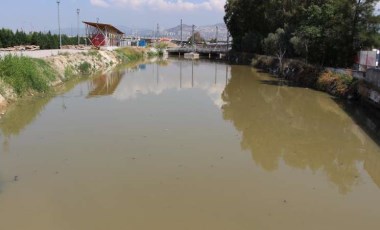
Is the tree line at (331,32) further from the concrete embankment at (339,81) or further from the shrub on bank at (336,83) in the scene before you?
the shrub on bank at (336,83)

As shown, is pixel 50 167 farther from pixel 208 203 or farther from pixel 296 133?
pixel 296 133

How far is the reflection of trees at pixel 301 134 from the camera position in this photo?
12.5 m

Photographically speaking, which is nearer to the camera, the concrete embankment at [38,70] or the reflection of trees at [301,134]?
the reflection of trees at [301,134]

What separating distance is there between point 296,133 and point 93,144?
770 cm

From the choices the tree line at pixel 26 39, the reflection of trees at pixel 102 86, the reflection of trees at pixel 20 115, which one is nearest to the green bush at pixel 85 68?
the reflection of trees at pixel 102 86

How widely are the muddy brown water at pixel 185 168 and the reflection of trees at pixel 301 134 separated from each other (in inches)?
2.5

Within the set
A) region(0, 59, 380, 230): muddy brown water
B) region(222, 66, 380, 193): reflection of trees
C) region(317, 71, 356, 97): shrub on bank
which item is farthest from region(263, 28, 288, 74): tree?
region(0, 59, 380, 230): muddy brown water

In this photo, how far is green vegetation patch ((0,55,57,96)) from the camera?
70.1ft

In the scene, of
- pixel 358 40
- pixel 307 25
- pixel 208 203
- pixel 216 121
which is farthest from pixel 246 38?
pixel 208 203

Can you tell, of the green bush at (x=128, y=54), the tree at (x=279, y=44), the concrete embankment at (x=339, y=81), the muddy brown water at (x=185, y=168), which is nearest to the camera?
the muddy brown water at (x=185, y=168)

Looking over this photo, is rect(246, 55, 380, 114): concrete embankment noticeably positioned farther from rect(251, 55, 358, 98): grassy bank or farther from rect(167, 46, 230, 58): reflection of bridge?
rect(167, 46, 230, 58): reflection of bridge

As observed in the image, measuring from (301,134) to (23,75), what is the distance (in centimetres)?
1473

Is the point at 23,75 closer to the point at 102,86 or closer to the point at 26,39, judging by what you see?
the point at 102,86

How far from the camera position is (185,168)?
11414 millimetres
